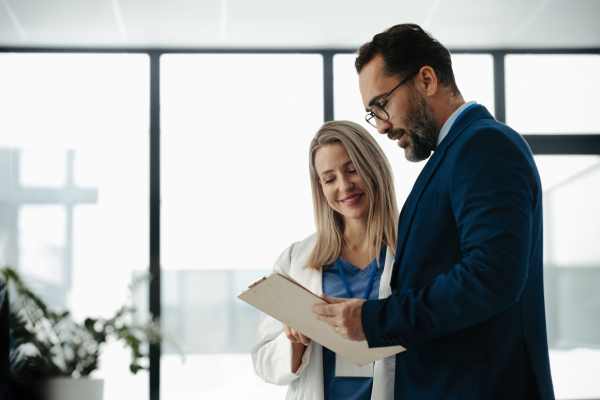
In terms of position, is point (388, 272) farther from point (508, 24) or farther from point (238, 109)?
point (508, 24)

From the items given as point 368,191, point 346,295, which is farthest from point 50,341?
point 368,191

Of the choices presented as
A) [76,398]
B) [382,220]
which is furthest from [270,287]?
[76,398]

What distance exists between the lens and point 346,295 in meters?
1.62

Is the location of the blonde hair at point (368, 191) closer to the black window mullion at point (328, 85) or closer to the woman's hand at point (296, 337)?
the woman's hand at point (296, 337)

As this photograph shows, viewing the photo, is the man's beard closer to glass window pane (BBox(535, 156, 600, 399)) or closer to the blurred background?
the blurred background

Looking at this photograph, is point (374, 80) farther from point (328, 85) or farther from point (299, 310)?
point (328, 85)

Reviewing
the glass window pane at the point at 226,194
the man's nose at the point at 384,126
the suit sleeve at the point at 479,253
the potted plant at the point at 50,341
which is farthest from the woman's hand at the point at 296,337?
the glass window pane at the point at 226,194

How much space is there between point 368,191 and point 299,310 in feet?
2.21

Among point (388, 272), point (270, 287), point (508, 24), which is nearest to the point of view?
point (270, 287)

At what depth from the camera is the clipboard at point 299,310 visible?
3.64 ft

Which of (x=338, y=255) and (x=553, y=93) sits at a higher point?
(x=553, y=93)

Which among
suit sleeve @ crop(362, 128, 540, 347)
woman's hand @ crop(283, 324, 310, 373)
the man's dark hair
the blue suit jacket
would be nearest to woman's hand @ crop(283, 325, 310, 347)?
woman's hand @ crop(283, 324, 310, 373)

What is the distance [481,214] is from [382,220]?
824 mm

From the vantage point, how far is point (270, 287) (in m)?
1.14
